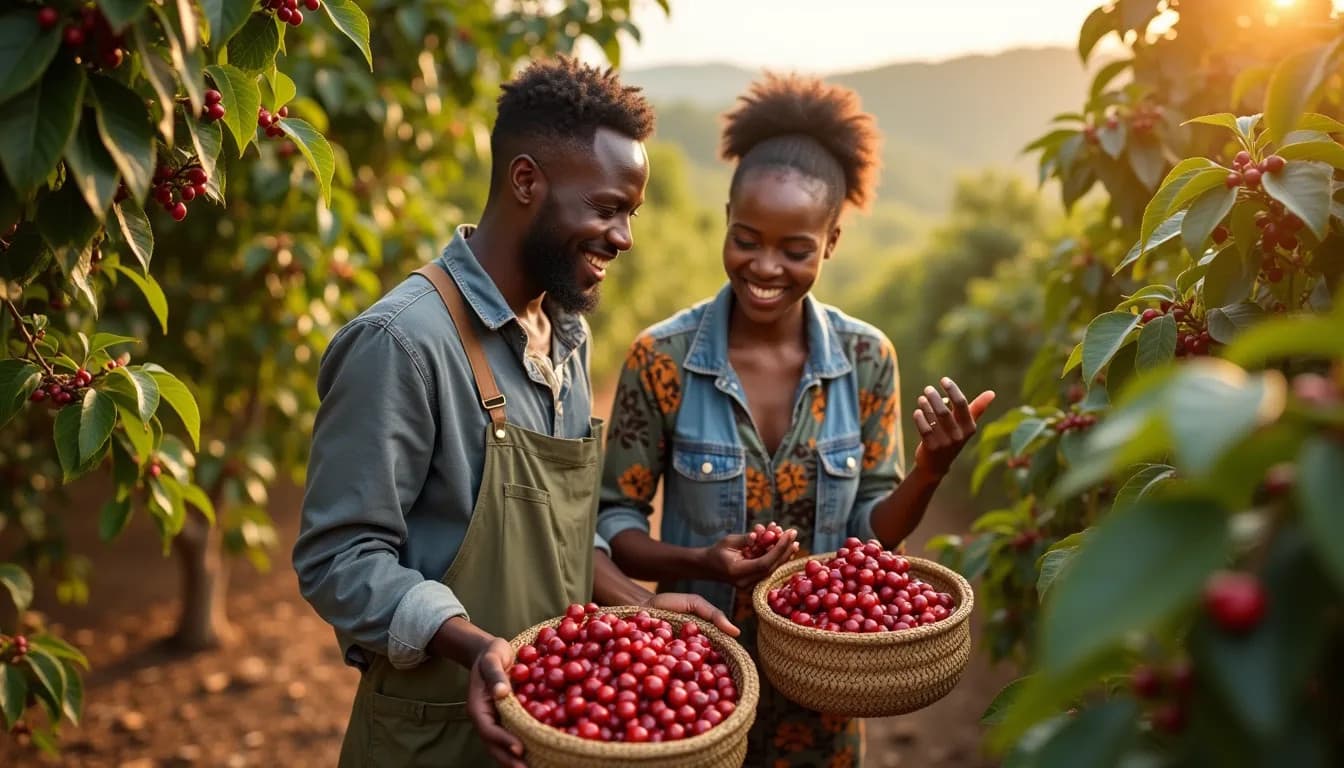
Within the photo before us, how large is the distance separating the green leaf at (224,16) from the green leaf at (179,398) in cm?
73

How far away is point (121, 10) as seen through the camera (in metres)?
1.15

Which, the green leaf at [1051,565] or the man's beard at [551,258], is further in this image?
the man's beard at [551,258]

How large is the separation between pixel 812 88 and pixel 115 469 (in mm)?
1952

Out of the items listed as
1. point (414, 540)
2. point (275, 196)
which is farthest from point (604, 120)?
point (275, 196)

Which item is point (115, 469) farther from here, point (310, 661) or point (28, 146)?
point (310, 661)

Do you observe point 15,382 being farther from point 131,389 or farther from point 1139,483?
point 1139,483

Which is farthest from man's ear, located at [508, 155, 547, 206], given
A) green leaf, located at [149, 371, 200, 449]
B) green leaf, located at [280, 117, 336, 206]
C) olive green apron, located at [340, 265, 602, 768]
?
green leaf, located at [149, 371, 200, 449]

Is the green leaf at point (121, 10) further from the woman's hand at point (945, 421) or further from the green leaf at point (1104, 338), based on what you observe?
the woman's hand at point (945, 421)

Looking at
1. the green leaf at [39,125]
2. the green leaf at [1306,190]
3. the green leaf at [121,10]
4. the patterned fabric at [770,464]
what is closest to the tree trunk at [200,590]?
the patterned fabric at [770,464]

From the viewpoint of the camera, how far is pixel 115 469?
2.05m

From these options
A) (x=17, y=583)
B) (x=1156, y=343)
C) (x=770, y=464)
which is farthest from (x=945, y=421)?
(x=17, y=583)

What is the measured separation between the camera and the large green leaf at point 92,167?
1.26 meters

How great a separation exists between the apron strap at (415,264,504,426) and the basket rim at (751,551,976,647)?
0.67 meters

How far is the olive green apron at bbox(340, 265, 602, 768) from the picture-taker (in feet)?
6.36
